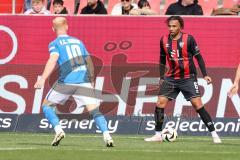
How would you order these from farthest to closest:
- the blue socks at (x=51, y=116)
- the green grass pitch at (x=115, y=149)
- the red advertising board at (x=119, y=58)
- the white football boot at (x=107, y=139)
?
the red advertising board at (x=119, y=58)
the blue socks at (x=51, y=116)
the white football boot at (x=107, y=139)
the green grass pitch at (x=115, y=149)

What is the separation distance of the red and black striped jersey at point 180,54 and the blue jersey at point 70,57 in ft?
6.34

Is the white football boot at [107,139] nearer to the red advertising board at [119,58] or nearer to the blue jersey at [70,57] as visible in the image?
the blue jersey at [70,57]

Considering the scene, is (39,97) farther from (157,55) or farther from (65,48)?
(65,48)

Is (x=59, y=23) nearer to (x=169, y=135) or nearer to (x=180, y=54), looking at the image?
(x=180, y=54)

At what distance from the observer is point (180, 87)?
16641 millimetres

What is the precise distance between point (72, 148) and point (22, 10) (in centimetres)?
710

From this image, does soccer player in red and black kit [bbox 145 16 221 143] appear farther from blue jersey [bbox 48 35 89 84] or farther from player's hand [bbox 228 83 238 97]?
blue jersey [bbox 48 35 89 84]

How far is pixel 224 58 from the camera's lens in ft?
63.1

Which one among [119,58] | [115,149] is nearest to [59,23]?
[115,149]

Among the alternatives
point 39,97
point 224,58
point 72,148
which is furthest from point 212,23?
point 72,148

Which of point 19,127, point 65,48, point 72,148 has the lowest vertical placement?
point 19,127

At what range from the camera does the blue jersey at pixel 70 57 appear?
1505cm

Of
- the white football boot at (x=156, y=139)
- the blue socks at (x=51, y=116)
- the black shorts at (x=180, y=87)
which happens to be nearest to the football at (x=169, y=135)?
the white football boot at (x=156, y=139)

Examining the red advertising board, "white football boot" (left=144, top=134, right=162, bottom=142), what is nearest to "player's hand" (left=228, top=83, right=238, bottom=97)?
"white football boot" (left=144, top=134, right=162, bottom=142)
